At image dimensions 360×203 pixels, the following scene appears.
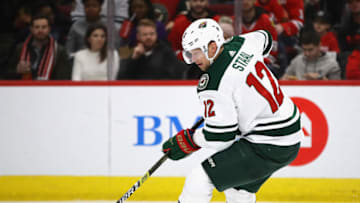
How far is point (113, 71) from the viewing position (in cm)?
338

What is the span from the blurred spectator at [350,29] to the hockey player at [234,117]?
4.26 feet

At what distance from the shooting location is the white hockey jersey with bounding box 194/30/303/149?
199 centimetres

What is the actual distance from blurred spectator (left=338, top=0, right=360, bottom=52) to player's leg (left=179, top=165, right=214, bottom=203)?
Result: 1.69m

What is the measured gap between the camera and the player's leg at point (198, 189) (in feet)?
6.91

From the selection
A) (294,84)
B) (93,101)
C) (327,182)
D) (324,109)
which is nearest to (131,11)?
(93,101)

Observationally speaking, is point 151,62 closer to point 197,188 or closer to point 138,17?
point 138,17

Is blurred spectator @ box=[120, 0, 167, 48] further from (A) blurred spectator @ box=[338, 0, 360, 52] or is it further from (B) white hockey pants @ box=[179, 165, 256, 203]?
(B) white hockey pants @ box=[179, 165, 256, 203]

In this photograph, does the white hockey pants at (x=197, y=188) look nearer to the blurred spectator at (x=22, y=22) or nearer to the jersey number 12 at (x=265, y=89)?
the jersey number 12 at (x=265, y=89)

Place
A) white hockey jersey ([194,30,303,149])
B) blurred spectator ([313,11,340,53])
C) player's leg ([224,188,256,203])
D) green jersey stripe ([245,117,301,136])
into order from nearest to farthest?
white hockey jersey ([194,30,303,149]) → green jersey stripe ([245,117,301,136]) → player's leg ([224,188,256,203]) → blurred spectator ([313,11,340,53])

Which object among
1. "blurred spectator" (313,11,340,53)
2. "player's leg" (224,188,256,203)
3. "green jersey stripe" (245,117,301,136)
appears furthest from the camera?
"blurred spectator" (313,11,340,53)

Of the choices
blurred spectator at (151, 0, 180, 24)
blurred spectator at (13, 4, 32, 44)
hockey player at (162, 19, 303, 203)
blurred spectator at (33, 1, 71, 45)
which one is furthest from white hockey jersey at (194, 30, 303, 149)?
blurred spectator at (13, 4, 32, 44)

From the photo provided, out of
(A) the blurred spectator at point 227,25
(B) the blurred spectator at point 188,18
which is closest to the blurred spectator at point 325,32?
(A) the blurred spectator at point 227,25

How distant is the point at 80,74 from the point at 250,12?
1238 mm

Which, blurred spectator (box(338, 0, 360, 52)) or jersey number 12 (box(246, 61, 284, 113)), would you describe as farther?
blurred spectator (box(338, 0, 360, 52))
